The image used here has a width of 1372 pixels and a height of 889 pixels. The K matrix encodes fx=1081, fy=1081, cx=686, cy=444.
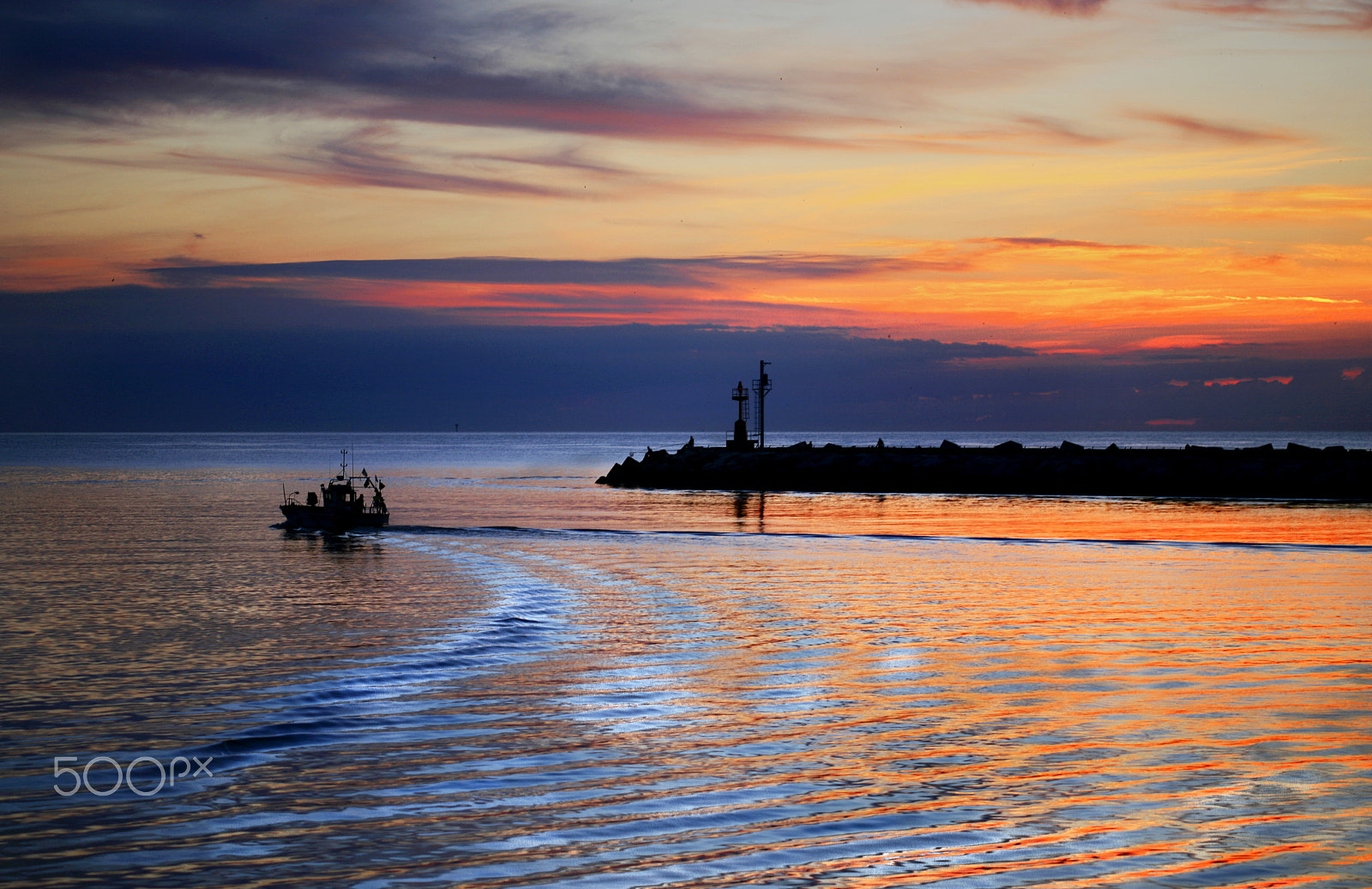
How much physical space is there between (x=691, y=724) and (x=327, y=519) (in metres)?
39.2

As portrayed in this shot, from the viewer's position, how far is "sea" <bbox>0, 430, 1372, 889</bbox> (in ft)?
31.3

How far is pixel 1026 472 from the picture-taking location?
7800 centimetres

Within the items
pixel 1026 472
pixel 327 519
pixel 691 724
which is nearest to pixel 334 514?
pixel 327 519

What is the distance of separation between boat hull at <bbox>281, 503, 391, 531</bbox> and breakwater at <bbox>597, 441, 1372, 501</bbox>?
39834 mm

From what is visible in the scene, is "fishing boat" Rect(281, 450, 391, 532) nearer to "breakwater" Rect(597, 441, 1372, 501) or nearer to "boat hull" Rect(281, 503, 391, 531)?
"boat hull" Rect(281, 503, 391, 531)

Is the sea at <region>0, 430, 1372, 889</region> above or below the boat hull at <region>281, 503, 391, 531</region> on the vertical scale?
below

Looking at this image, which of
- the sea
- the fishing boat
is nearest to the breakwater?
the sea

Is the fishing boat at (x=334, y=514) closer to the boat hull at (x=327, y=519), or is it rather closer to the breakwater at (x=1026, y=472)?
the boat hull at (x=327, y=519)

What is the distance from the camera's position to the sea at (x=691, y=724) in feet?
31.3

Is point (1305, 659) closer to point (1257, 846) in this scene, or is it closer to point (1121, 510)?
point (1257, 846)

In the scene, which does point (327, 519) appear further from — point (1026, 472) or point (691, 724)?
point (1026, 472)

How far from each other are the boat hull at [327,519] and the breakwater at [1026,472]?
3983 cm

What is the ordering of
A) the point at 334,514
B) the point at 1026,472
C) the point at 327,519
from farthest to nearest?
the point at 1026,472 → the point at 334,514 → the point at 327,519

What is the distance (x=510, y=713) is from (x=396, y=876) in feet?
19.3
